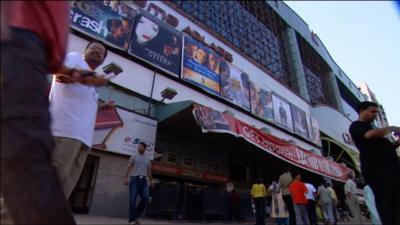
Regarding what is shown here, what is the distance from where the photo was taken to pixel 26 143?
1.03 meters

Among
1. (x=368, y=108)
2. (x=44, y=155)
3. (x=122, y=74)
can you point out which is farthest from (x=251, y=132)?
(x=44, y=155)

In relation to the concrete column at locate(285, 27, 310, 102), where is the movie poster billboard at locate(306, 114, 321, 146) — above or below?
below

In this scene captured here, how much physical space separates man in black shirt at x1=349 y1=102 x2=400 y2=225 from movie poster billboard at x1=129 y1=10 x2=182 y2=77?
9.15 m

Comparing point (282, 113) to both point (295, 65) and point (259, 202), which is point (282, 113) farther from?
point (259, 202)

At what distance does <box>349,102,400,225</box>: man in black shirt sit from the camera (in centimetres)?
291

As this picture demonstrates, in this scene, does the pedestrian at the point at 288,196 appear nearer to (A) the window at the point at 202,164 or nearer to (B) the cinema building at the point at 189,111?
(B) the cinema building at the point at 189,111

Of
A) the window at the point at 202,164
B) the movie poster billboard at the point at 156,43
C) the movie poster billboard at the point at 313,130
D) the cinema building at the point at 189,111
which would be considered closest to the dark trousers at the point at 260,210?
the cinema building at the point at 189,111

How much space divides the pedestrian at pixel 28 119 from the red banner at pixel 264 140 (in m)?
7.81

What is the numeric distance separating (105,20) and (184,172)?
265 inches

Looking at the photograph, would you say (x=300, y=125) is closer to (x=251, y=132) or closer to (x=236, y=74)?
(x=236, y=74)

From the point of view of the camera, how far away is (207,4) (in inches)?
726

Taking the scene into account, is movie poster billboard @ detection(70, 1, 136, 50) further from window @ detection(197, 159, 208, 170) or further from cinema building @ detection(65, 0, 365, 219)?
window @ detection(197, 159, 208, 170)

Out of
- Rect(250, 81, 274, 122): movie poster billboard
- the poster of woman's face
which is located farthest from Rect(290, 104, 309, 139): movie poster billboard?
the poster of woman's face

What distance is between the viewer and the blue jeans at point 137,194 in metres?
5.68
